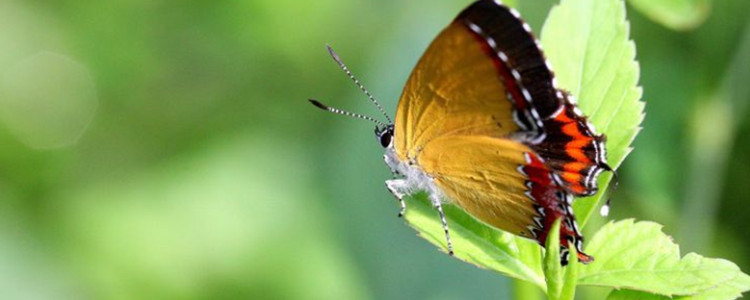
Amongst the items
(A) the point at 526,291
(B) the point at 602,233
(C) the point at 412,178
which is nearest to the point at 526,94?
(B) the point at 602,233

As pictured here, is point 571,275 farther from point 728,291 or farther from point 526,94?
point 526,94

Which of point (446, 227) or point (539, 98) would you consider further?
point (446, 227)

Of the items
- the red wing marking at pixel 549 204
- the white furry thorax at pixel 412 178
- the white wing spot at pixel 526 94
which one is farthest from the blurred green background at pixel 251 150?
the white wing spot at pixel 526 94

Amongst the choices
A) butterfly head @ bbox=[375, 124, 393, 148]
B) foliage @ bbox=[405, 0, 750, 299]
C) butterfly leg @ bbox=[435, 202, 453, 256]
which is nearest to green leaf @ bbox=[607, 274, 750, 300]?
foliage @ bbox=[405, 0, 750, 299]

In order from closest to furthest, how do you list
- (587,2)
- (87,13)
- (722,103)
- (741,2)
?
(587,2), (722,103), (741,2), (87,13)

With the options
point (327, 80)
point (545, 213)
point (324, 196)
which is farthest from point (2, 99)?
point (545, 213)

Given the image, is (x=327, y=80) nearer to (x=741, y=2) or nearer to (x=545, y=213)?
(x=741, y=2)

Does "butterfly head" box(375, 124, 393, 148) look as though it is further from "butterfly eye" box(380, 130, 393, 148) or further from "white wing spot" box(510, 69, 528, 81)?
"white wing spot" box(510, 69, 528, 81)
